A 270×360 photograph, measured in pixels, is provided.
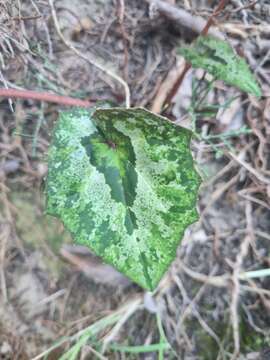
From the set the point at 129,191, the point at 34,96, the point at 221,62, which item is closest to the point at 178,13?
the point at 221,62

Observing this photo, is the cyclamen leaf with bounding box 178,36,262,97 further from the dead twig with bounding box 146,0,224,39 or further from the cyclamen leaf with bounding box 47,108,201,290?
the dead twig with bounding box 146,0,224,39

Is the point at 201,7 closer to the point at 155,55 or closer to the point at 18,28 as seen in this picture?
the point at 155,55

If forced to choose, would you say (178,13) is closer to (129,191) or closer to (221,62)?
(221,62)

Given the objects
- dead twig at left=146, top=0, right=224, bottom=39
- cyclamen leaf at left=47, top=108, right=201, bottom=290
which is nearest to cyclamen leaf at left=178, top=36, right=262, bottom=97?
cyclamen leaf at left=47, top=108, right=201, bottom=290

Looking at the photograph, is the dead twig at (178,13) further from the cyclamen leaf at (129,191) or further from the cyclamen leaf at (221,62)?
the cyclamen leaf at (129,191)

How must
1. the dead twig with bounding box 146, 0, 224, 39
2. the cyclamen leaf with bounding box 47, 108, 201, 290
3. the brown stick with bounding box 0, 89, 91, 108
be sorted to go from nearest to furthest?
1. the cyclamen leaf with bounding box 47, 108, 201, 290
2. the brown stick with bounding box 0, 89, 91, 108
3. the dead twig with bounding box 146, 0, 224, 39

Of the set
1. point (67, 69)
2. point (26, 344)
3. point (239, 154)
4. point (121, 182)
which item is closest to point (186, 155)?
point (121, 182)
